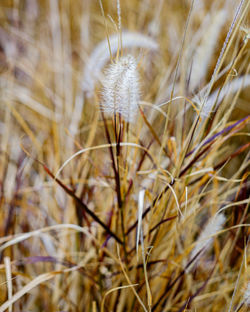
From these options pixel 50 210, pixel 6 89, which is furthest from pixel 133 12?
pixel 50 210

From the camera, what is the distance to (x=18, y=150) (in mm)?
863

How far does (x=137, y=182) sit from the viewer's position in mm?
623

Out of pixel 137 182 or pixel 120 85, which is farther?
pixel 137 182

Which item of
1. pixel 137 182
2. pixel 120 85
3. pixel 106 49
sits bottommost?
pixel 137 182

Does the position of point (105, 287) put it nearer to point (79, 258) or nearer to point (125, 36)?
point (79, 258)

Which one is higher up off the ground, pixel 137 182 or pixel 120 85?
pixel 120 85

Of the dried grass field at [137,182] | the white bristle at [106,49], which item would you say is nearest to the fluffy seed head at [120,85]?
the dried grass field at [137,182]

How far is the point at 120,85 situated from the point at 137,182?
24cm

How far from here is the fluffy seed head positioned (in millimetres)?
427

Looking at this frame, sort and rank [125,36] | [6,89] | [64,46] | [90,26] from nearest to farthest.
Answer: [125,36], [6,89], [64,46], [90,26]

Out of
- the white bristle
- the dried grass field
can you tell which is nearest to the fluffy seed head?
the dried grass field

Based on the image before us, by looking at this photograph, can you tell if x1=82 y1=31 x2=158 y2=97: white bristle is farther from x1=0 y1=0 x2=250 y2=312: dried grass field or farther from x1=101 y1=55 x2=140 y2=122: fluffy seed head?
x1=101 y1=55 x2=140 y2=122: fluffy seed head

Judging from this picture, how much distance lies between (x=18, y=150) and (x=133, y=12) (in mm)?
624

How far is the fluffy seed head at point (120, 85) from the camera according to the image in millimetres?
427
